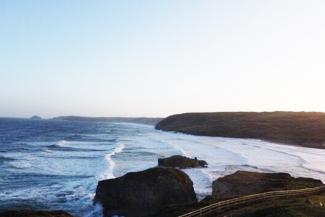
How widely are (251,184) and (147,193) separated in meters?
8.68

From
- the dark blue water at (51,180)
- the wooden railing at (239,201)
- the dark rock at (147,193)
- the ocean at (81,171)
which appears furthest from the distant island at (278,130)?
the dark rock at (147,193)

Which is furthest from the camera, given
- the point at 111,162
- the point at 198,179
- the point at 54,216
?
the point at 111,162

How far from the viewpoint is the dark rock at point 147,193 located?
3494cm

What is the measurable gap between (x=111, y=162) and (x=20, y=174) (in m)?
14.2

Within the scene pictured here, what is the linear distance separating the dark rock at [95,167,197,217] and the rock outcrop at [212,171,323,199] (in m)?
4.22

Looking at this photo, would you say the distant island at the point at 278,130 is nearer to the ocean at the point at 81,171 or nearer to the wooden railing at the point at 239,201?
the ocean at the point at 81,171

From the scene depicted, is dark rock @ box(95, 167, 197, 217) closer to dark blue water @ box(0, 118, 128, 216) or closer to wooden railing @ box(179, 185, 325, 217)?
dark blue water @ box(0, 118, 128, 216)

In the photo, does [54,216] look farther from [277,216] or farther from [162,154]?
[162,154]

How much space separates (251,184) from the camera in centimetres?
3834

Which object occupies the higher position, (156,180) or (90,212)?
(156,180)

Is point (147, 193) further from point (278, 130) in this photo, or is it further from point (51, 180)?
point (278, 130)

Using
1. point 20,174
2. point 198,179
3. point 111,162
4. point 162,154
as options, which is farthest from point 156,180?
point 162,154

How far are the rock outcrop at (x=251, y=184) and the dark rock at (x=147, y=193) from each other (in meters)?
4.22

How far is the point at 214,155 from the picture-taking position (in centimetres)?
8119
